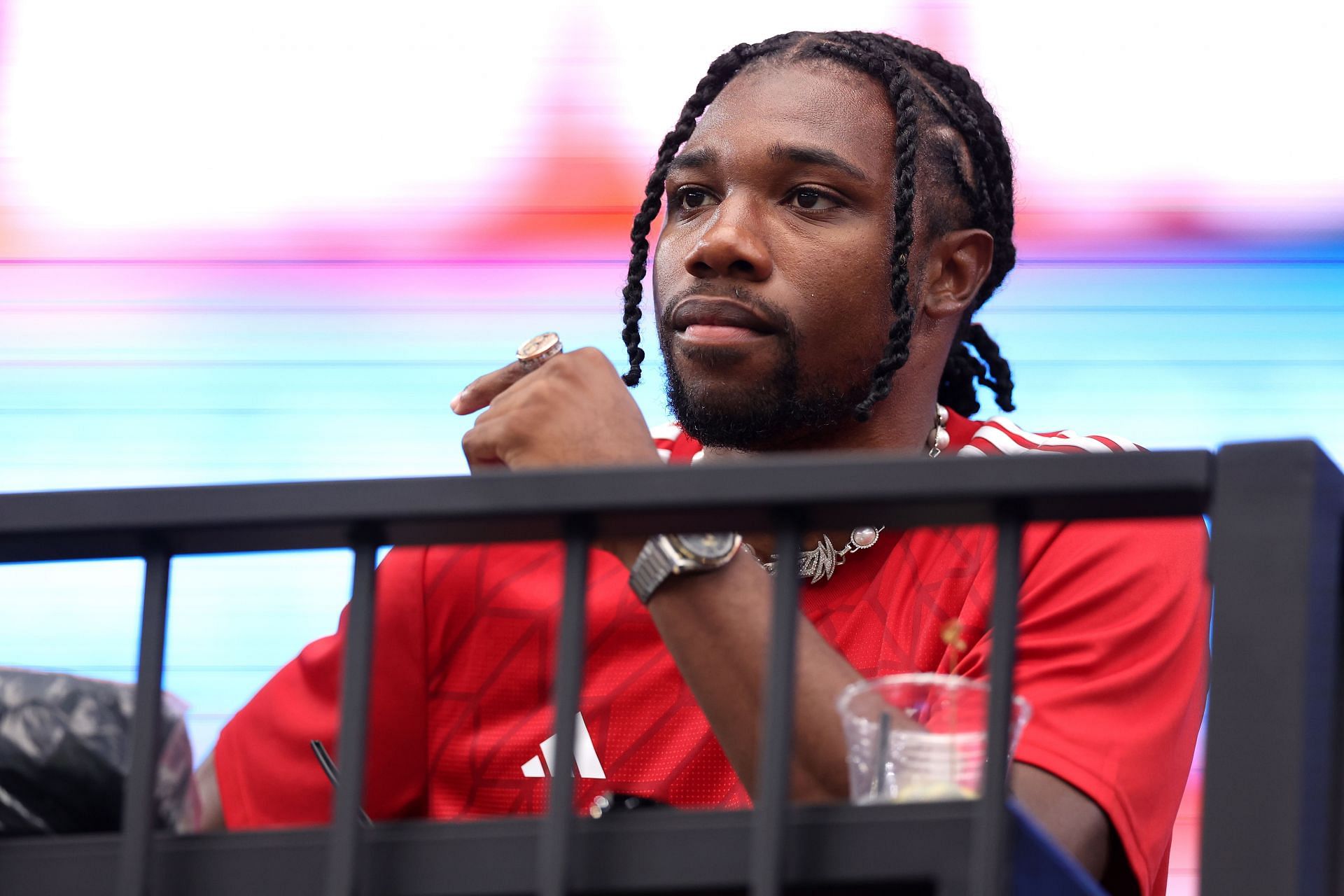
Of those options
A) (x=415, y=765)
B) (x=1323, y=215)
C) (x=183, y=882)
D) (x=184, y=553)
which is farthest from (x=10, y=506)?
(x=1323, y=215)

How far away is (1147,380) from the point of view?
2.66 meters

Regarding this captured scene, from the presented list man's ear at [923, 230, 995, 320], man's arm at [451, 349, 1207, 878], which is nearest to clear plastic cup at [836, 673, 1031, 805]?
man's arm at [451, 349, 1207, 878]

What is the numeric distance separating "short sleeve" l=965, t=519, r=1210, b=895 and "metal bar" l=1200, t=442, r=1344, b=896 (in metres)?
0.59

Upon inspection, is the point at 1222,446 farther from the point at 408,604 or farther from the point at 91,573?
the point at 91,573

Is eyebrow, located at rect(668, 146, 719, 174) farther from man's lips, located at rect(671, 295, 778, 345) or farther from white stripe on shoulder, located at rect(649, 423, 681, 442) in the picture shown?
white stripe on shoulder, located at rect(649, 423, 681, 442)

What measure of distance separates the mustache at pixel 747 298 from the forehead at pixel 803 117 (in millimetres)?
179

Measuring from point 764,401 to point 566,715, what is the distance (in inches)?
39.7

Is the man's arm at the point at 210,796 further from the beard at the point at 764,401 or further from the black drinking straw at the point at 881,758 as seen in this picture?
the black drinking straw at the point at 881,758

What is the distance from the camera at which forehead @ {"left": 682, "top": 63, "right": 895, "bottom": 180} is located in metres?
1.93

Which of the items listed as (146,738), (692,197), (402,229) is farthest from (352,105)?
(146,738)

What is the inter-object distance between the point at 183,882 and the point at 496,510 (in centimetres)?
27

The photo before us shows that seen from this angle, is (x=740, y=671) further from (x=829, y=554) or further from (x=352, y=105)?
(x=352, y=105)

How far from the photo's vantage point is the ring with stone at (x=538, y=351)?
1.50 m

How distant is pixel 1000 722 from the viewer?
0.84m
